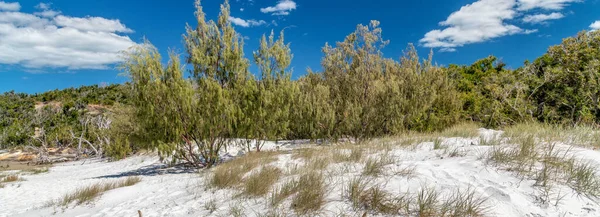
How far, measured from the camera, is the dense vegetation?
32.3 feet

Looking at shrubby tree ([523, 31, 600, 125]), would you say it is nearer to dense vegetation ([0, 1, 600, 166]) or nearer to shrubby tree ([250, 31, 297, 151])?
dense vegetation ([0, 1, 600, 166])

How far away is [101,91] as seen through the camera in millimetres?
47906

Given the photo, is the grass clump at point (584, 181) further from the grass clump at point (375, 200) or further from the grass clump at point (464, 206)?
the grass clump at point (375, 200)

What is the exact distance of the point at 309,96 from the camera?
532 inches

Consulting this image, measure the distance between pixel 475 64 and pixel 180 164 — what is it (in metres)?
26.3

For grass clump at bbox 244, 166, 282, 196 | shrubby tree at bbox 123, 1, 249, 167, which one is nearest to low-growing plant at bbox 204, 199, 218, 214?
grass clump at bbox 244, 166, 282, 196

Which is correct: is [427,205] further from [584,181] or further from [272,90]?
[272,90]

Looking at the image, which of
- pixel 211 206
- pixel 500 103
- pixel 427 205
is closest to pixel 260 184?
pixel 211 206

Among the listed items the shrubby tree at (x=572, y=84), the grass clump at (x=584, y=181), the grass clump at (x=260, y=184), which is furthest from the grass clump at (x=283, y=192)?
the shrubby tree at (x=572, y=84)

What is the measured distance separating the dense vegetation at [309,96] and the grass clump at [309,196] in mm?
6079

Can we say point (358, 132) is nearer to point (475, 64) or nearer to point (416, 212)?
point (416, 212)

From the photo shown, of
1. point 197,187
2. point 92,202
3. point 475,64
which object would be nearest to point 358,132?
point 197,187

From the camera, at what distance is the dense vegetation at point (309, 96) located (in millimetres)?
9852

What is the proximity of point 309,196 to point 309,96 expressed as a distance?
31.4 ft
